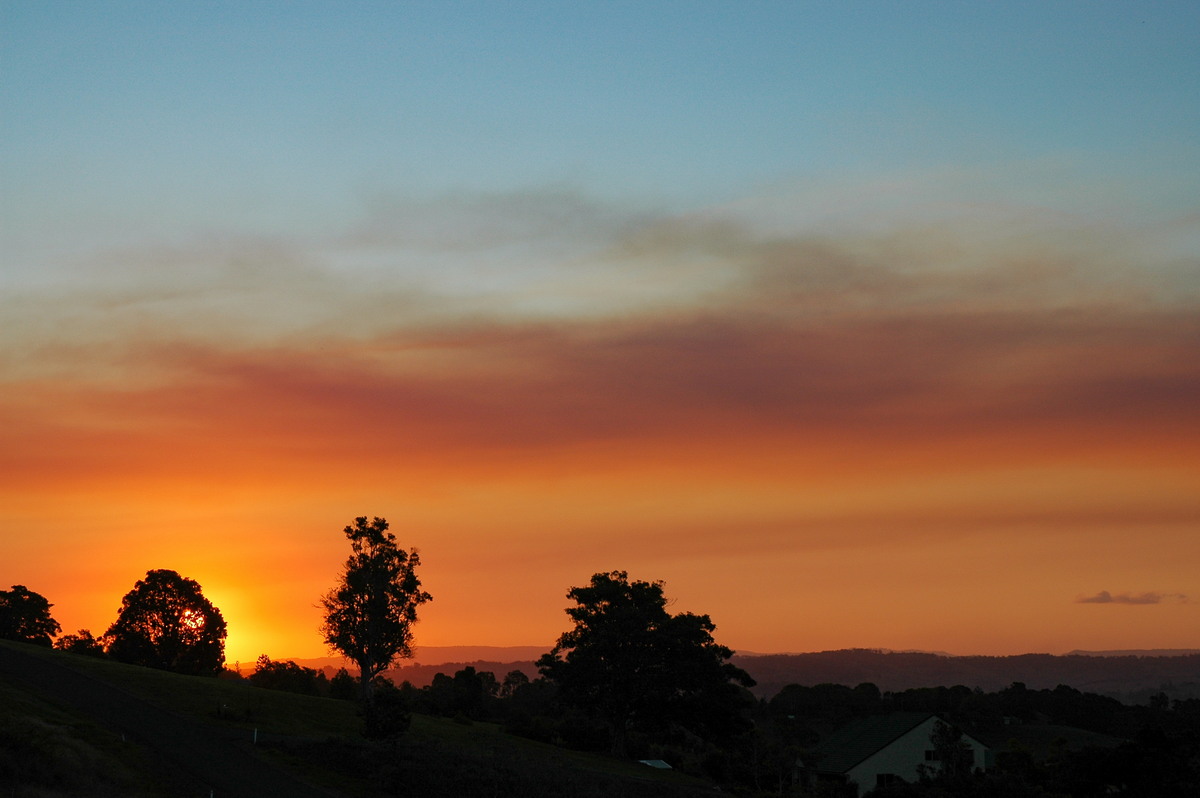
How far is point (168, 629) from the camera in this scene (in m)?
104

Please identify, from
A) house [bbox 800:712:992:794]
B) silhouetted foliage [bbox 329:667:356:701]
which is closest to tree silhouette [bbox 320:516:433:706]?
silhouetted foliage [bbox 329:667:356:701]

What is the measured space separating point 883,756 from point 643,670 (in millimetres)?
20629

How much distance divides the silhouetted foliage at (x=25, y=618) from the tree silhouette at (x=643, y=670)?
5575cm

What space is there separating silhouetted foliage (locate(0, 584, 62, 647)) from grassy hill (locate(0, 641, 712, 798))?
3392 centimetres

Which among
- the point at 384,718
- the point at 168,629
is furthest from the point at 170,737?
the point at 168,629

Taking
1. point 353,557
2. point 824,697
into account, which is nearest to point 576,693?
point 353,557

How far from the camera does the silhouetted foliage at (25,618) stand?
359 feet

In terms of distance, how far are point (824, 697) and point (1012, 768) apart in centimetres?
9526

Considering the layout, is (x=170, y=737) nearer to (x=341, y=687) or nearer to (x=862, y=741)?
(x=341, y=687)

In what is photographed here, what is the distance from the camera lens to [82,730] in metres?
53.9

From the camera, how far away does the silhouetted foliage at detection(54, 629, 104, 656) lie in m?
107

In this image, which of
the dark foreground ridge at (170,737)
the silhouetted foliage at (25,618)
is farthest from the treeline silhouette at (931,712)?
the silhouetted foliage at (25,618)

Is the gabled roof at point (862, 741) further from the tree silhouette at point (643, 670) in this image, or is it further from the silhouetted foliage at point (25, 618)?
the silhouetted foliage at point (25, 618)

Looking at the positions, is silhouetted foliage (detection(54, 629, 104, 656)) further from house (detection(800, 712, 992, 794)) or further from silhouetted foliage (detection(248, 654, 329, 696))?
house (detection(800, 712, 992, 794))
